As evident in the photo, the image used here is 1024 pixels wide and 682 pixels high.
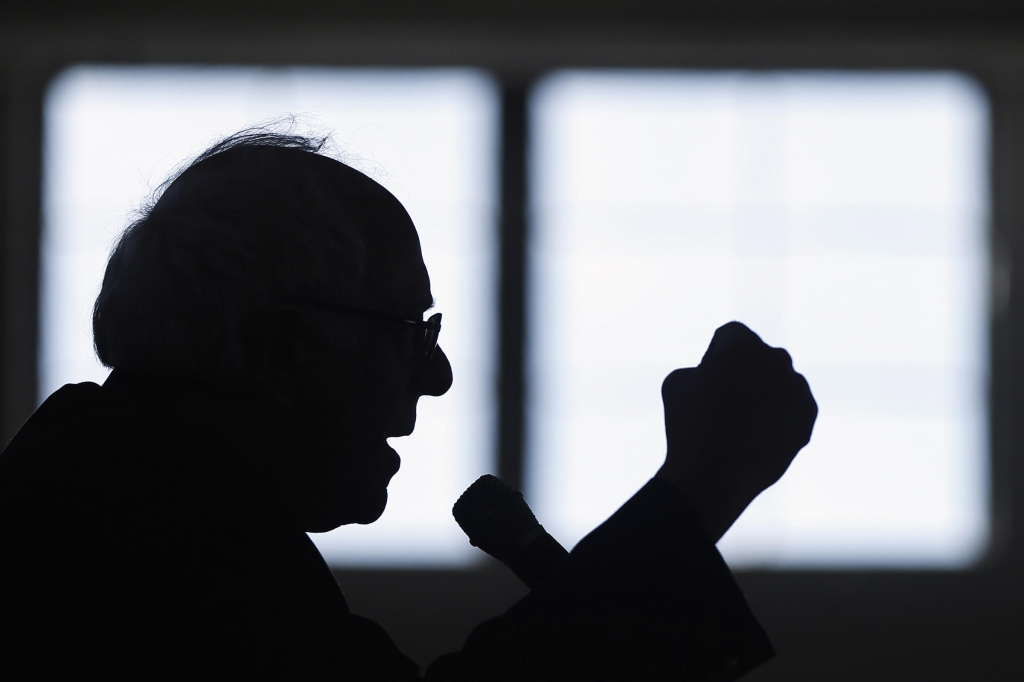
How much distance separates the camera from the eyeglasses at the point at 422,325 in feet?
3.02

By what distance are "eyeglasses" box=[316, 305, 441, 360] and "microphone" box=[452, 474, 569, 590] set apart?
6.3 inches

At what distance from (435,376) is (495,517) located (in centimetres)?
20

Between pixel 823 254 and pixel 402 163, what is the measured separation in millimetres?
1795

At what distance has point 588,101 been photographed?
4.06m

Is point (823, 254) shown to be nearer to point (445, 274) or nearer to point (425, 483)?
point (445, 274)

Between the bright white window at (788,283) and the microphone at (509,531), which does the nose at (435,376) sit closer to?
the microphone at (509,531)

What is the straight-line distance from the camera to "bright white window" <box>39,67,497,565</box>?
3.96m

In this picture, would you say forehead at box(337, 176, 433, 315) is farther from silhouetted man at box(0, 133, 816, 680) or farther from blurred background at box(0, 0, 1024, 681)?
blurred background at box(0, 0, 1024, 681)

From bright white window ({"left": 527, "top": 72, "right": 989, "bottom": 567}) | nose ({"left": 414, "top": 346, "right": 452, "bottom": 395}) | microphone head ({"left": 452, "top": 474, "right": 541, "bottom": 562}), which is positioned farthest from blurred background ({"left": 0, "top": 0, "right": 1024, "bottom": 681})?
microphone head ({"left": 452, "top": 474, "right": 541, "bottom": 562})

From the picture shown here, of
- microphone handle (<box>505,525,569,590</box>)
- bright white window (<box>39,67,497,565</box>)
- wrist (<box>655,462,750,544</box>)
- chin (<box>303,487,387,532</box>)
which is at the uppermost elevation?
bright white window (<box>39,67,497,565</box>)

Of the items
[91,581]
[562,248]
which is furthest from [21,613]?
[562,248]

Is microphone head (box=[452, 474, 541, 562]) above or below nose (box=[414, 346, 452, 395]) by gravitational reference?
below

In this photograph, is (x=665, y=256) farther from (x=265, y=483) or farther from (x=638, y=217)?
(x=265, y=483)

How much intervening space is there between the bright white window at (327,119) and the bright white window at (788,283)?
0.24 m
